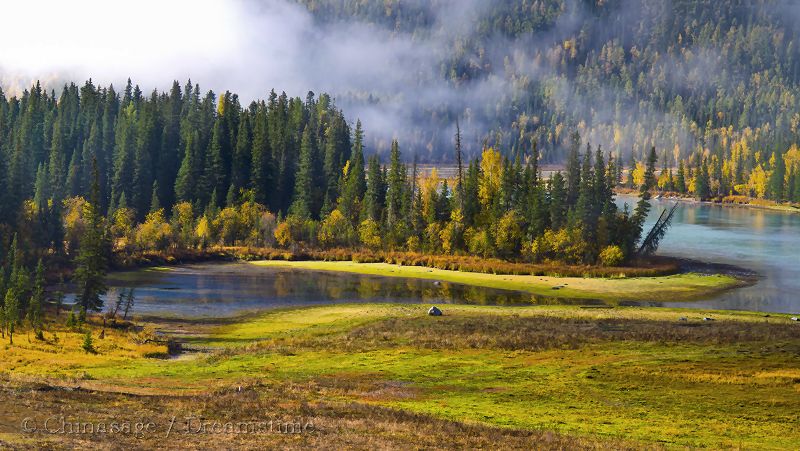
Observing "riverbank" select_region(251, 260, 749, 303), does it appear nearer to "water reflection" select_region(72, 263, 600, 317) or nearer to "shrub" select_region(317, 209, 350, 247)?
Result: "water reflection" select_region(72, 263, 600, 317)

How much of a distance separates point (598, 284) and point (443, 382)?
7014cm

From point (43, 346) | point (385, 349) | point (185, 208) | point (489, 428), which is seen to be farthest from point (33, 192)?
point (489, 428)

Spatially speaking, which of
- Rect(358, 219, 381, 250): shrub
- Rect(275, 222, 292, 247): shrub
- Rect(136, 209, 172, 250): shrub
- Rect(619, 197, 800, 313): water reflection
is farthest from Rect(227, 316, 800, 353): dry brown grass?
Rect(275, 222, 292, 247): shrub

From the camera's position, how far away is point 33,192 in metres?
184

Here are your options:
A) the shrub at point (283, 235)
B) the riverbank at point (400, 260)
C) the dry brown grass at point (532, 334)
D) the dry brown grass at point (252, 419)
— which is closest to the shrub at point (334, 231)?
the riverbank at point (400, 260)

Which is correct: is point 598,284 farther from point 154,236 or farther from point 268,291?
point 154,236

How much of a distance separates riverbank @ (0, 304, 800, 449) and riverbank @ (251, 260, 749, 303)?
26.8 m

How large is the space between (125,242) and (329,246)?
123 ft

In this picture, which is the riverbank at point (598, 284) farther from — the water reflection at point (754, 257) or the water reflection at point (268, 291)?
the water reflection at point (754, 257)

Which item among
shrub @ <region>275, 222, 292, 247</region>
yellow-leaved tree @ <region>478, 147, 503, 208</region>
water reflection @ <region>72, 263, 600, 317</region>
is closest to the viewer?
water reflection @ <region>72, 263, 600, 317</region>

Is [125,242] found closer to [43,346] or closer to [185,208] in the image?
[185,208]

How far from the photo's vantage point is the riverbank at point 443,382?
39.3 m

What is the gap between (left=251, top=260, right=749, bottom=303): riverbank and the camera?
366ft

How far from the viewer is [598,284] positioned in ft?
393
